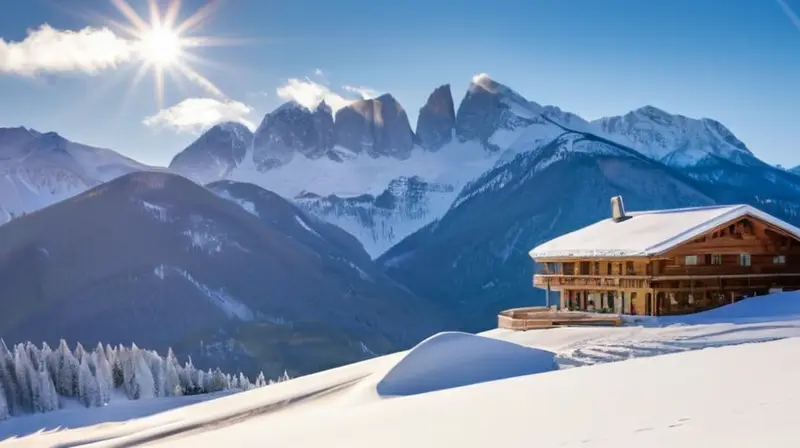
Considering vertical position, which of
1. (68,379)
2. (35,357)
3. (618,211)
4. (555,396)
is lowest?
(68,379)

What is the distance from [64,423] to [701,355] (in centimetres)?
5917

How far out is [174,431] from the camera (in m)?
21.6

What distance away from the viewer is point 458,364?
72.0ft

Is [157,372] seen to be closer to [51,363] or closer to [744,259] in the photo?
[51,363]

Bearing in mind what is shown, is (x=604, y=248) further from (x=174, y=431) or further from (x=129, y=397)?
(x=129, y=397)

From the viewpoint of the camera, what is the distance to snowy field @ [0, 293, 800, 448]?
11.0 meters

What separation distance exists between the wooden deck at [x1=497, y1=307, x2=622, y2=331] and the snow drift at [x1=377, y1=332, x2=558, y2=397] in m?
6.53

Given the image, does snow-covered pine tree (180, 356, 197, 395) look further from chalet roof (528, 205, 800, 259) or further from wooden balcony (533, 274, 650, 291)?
chalet roof (528, 205, 800, 259)

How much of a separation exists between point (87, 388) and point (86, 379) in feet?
3.21

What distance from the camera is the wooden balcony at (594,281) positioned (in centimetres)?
3131

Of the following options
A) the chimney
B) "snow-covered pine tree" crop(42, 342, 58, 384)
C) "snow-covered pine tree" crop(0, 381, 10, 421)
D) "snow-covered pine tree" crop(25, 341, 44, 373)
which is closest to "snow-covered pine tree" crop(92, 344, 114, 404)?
"snow-covered pine tree" crop(42, 342, 58, 384)

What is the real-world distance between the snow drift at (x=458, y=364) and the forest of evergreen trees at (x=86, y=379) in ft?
217

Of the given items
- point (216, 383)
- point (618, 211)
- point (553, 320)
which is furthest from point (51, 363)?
point (553, 320)

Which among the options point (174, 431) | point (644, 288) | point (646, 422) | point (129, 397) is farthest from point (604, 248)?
point (129, 397)
